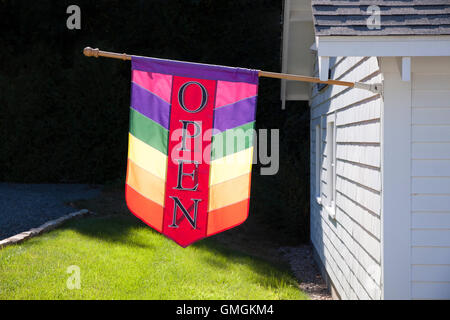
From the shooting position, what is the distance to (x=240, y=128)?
4.03 metres

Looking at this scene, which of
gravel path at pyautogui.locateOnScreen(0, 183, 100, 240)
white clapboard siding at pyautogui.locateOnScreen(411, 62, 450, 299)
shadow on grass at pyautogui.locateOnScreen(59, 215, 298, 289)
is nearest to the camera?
white clapboard siding at pyautogui.locateOnScreen(411, 62, 450, 299)

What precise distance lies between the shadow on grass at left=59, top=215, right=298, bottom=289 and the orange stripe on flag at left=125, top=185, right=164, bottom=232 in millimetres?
3092

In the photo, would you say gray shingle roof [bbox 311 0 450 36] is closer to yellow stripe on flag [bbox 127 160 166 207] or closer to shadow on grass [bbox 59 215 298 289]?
yellow stripe on flag [bbox 127 160 166 207]

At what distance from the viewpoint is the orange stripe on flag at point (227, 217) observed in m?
4.04

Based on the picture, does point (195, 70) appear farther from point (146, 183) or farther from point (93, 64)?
point (93, 64)

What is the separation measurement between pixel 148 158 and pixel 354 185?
2.33 m

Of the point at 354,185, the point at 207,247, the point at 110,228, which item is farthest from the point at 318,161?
the point at 110,228

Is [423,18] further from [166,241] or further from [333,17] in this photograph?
[166,241]

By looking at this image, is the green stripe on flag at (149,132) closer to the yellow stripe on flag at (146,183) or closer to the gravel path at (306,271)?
the yellow stripe on flag at (146,183)

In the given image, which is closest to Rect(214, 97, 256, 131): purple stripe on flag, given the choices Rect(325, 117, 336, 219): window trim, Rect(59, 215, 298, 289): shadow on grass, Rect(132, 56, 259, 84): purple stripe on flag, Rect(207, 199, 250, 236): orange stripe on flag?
Rect(132, 56, 259, 84): purple stripe on flag

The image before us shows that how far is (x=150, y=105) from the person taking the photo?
13.5 feet

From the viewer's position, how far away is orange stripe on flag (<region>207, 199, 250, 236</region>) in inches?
159

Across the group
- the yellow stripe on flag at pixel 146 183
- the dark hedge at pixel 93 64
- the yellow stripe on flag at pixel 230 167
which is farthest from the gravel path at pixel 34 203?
the yellow stripe on flag at pixel 230 167

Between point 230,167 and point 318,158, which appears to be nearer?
point 230,167
